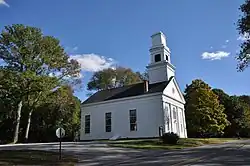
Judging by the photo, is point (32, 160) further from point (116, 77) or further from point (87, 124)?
point (116, 77)

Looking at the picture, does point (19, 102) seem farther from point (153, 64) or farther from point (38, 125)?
point (153, 64)

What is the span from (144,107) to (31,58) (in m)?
17.0

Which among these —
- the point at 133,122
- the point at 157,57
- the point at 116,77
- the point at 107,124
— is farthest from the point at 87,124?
the point at 116,77

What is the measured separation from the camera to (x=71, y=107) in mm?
45938

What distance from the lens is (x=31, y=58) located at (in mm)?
36562

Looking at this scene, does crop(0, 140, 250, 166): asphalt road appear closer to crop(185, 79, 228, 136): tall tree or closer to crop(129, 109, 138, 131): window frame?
crop(129, 109, 138, 131): window frame

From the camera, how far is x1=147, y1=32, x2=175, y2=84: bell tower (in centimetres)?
3862

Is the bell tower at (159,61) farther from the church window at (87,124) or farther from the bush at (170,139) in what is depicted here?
the bush at (170,139)

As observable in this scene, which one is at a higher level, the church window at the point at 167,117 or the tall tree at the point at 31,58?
the tall tree at the point at 31,58

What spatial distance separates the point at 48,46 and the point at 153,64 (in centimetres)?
1555

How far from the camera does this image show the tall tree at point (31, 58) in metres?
35.7

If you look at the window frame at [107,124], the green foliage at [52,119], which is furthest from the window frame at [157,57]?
the green foliage at [52,119]

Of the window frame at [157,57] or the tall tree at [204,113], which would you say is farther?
the window frame at [157,57]

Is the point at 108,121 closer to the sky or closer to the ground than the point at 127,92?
closer to the ground
